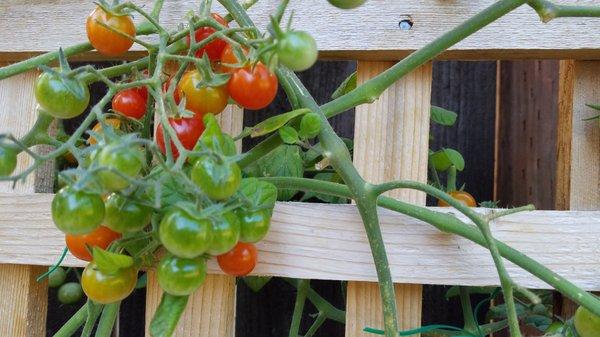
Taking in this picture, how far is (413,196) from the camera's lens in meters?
0.91

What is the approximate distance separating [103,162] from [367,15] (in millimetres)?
484


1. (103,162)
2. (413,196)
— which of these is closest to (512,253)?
(413,196)

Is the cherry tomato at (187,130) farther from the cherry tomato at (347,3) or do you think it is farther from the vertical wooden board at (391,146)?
the vertical wooden board at (391,146)

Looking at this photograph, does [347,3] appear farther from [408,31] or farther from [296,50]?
[408,31]

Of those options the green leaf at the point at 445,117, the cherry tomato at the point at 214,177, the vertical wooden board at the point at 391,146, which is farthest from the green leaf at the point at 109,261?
the green leaf at the point at 445,117

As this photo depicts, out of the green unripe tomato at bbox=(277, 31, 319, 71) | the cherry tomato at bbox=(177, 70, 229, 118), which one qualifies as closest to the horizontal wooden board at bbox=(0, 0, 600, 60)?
the cherry tomato at bbox=(177, 70, 229, 118)

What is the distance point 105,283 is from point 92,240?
0.15ft

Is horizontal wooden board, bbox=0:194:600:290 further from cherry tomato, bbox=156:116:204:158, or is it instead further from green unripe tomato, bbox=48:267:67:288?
green unripe tomato, bbox=48:267:67:288

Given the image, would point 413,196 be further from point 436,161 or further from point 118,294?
point 118,294

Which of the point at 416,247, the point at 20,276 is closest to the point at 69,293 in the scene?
the point at 20,276

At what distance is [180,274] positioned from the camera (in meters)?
0.62

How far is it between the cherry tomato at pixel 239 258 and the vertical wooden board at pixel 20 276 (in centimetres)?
42

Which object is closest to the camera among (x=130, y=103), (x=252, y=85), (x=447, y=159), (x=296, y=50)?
(x=296, y=50)

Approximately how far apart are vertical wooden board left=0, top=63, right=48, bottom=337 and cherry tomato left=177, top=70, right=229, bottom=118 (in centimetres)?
39
